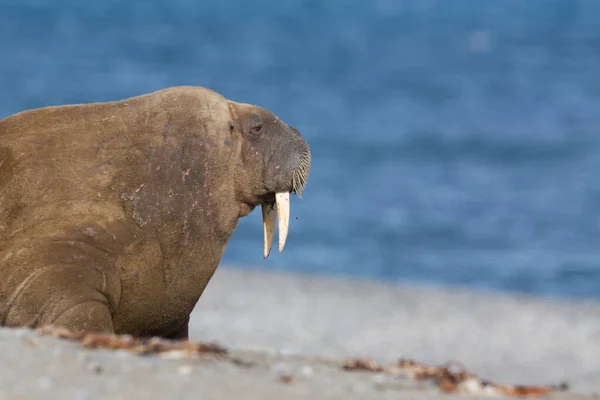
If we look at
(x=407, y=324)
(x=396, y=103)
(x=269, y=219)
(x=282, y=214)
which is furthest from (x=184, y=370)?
(x=396, y=103)

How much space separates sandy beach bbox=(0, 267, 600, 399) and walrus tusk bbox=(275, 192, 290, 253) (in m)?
0.67


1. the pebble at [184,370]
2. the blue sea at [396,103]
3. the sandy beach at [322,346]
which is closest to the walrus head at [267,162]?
the sandy beach at [322,346]

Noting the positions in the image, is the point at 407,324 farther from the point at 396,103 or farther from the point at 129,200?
the point at 396,103

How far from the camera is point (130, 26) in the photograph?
58.1m

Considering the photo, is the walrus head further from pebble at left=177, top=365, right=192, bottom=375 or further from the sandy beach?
pebble at left=177, top=365, right=192, bottom=375

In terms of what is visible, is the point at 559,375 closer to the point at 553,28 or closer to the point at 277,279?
the point at 277,279

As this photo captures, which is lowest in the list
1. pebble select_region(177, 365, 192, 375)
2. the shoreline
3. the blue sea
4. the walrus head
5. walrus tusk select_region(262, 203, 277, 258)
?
pebble select_region(177, 365, 192, 375)

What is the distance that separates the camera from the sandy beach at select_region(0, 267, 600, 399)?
473 cm

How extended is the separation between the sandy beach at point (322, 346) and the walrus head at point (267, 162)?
90 centimetres

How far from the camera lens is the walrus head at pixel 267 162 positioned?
24.9 feet

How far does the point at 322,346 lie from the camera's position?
461 inches

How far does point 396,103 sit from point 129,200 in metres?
30.6

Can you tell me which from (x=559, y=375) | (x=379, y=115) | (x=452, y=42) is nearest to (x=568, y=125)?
(x=379, y=115)

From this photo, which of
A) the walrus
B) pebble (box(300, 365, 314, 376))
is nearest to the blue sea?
the walrus
